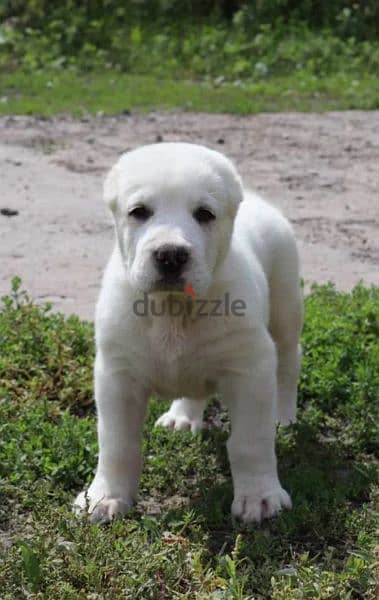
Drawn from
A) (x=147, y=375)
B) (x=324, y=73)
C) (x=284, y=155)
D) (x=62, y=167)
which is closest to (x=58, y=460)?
(x=147, y=375)

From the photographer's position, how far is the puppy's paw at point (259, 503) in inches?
173

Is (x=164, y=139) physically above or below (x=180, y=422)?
above

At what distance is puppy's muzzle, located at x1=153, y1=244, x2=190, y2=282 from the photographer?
4051 millimetres

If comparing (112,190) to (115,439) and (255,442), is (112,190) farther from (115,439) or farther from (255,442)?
(255,442)

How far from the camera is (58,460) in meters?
4.95

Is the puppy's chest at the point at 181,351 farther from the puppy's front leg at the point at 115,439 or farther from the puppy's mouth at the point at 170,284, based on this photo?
the puppy's mouth at the point at 170,284

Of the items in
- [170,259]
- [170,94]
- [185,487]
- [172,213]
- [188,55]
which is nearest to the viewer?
[170,259]

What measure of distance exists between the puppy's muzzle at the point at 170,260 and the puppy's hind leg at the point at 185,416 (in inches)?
55.4

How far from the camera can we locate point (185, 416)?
5453 millimetres

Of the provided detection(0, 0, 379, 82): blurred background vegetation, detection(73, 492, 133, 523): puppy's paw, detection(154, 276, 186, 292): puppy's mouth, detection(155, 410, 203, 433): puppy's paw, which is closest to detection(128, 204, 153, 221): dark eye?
detection(154, 276, 186, 292): puppy's mouth

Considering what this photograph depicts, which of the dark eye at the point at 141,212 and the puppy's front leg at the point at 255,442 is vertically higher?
the dark eye at the point at 141,212

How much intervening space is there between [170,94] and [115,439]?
11.1 metres

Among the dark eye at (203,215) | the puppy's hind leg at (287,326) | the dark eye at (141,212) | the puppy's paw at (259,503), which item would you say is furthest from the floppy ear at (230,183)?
the puppy's paw at (259,503)

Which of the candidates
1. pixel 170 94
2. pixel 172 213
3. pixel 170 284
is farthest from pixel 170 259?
pixel 170 94
